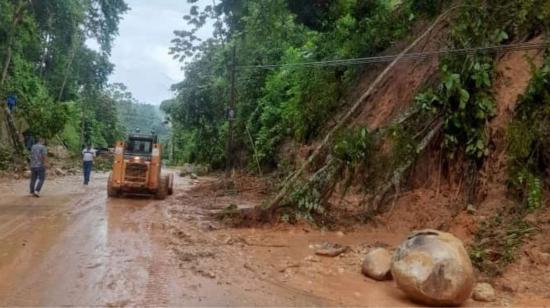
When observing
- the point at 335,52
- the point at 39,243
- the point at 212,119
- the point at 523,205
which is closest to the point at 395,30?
the point at 335,52

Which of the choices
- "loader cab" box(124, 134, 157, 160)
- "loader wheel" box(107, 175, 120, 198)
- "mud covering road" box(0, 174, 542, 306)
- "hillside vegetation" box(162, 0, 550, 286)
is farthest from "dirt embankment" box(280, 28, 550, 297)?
"loader wheel" box(107, 175, 120, 198)

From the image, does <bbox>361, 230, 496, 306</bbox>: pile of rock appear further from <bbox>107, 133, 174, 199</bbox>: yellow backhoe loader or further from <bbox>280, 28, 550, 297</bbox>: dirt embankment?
<bbox>107, 133, 174, 199</bbox>: yellow backhoe loader

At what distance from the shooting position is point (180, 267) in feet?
23.0

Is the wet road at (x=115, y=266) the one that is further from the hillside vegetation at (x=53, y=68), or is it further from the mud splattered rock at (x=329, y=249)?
the hillside vegetation at (x=53, y=68)

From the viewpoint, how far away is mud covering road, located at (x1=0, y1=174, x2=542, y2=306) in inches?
228

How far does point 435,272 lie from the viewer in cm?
555

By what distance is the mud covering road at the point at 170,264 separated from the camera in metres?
5.80

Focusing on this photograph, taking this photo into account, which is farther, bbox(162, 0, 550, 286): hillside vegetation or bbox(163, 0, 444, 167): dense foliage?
bbox(163, 0, 444, 167): dense foliage

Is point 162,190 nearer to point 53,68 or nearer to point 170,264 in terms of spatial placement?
point 170,264

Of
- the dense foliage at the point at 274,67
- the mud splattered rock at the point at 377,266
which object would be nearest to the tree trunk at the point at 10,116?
the dense foliage at the point at 274,67

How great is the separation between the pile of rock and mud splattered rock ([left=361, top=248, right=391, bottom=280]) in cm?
58

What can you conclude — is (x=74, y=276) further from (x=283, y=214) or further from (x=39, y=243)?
(x=283, y=214)

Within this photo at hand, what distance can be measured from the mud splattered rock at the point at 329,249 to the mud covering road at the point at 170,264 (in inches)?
6.1

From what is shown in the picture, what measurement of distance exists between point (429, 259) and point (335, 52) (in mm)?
12046
